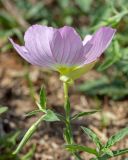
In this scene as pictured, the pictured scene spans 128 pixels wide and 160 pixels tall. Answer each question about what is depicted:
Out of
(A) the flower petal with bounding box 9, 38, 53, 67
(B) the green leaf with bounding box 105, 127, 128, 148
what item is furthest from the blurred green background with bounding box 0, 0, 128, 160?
(A) the flower petal with bounding box 9, 38, 53, 67

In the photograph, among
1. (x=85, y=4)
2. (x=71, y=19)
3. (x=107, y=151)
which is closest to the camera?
(x=107, y=151)

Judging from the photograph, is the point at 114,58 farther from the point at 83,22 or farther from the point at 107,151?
the point at 83,22

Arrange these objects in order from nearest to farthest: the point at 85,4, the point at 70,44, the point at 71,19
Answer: the point at 70,44 < the point at 85,4 < the point at 71,19

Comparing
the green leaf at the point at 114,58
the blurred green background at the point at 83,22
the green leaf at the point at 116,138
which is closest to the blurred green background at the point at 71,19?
the blurred green background at the point at 83,22

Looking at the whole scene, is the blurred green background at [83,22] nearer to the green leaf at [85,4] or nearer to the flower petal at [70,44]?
the green leaf at [85,4]

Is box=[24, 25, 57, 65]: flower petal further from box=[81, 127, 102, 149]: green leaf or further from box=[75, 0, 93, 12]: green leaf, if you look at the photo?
box=[75, 0, 93, 12]: green leaf

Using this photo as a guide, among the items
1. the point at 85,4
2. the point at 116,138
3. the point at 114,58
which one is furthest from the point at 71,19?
the point at 116,138

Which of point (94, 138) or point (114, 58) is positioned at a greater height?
point (114, 58)

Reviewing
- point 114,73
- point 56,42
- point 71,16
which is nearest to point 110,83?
point 114,73

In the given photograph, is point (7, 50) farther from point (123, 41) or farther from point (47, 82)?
point (123, 41)
